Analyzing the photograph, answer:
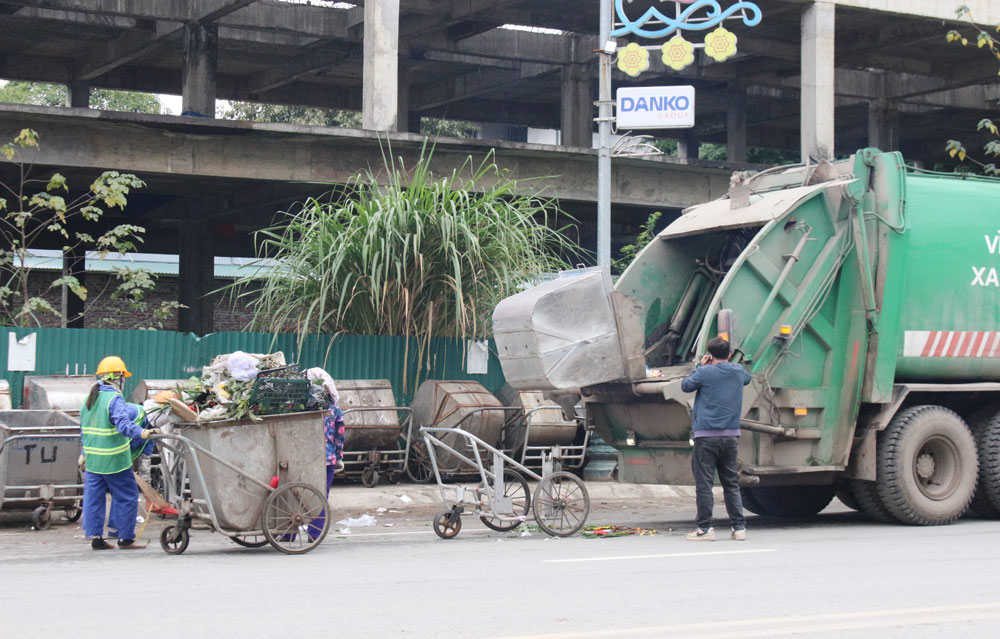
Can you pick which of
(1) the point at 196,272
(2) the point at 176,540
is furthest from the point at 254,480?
(1) the point at 196,272

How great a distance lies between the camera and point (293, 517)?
32.6ft

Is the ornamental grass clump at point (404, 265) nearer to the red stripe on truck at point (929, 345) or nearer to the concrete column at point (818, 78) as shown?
the red stripe on truck at point (929, 345)

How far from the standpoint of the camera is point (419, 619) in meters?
6.57

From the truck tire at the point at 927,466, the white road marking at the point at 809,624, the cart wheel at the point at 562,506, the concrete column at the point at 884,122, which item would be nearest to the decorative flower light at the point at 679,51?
the truck tire at the point at 927,466

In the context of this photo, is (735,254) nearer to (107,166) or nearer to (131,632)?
(131,632)

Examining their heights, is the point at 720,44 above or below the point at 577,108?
below

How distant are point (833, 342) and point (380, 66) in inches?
451

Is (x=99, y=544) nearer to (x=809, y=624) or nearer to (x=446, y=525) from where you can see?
(x=446, y=525)

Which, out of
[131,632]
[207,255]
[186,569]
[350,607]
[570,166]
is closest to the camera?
[131,632]

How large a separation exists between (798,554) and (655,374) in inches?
94.8

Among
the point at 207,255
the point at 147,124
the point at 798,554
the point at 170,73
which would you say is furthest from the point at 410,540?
the point at 170,73

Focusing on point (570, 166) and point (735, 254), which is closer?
point (735, 254)

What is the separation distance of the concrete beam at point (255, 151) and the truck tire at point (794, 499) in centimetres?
886

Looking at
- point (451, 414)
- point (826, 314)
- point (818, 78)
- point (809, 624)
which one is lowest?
point (809, 624)
